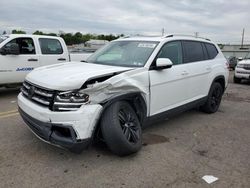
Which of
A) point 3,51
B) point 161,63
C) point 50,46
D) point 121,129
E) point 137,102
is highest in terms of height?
point 50,46

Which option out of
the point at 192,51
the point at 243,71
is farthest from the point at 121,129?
the point at 243,71

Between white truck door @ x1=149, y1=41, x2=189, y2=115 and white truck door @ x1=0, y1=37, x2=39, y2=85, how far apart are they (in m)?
5.18

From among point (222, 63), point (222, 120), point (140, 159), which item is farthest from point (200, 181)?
point (222, 63)

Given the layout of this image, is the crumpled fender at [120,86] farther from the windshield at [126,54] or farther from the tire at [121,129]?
the windshield at [126,54]

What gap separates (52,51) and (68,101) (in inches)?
248

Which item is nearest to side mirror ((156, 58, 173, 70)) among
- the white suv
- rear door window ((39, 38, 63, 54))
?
the white suv

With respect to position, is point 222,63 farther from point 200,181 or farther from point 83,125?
point 83,125

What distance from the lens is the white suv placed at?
366 cm

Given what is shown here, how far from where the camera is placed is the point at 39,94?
3.93 metres

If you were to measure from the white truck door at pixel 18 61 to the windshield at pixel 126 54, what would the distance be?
3.94 meters

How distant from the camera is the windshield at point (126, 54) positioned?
481cm

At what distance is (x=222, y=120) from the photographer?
20.8ft

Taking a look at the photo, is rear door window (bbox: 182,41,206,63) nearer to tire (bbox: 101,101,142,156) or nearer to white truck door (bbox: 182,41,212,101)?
white truck door (bbox: 182,41,212,101)

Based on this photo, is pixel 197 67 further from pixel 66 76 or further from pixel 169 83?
pixel 66 76
